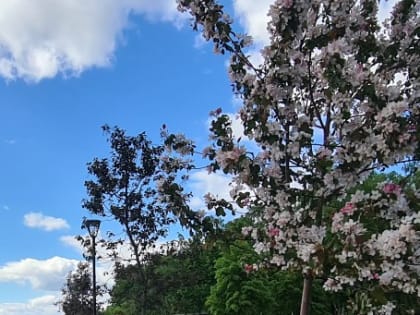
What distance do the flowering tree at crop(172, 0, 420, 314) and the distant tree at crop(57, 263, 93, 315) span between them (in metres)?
17.4

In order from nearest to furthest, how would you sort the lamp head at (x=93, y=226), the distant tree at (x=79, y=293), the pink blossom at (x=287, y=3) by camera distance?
the pink blossom at (x=287, y=3)
the lamp head at (x=93, y=226)
the distant tree at (x=79, y=293)

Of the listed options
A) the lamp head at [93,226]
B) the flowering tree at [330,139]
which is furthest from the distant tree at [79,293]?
the flowering tree at [330,139]

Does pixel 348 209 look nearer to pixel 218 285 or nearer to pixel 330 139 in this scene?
pixel 330 139

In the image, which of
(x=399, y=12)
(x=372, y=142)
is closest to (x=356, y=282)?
(x=372, y=142)

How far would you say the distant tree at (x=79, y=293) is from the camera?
810 inches

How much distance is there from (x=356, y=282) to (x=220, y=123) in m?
1.38

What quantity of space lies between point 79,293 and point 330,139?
786 inches

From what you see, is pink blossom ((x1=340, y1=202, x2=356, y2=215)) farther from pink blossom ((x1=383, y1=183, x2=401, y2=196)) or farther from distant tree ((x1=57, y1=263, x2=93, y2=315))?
distant tree ((x1=57, y1=263, x2=93, y2=315))

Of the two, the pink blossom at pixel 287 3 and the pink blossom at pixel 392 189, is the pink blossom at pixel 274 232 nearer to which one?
the pink blossom at pixel 392 189

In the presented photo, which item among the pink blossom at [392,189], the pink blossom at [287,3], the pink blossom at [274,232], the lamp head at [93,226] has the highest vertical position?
the lamp head at [93,226]

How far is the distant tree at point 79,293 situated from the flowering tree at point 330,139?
17395 millimetres

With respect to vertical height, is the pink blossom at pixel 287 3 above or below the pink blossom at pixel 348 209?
above

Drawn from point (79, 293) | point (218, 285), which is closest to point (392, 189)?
point (218, 285)

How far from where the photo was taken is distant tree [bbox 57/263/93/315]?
810 inches
